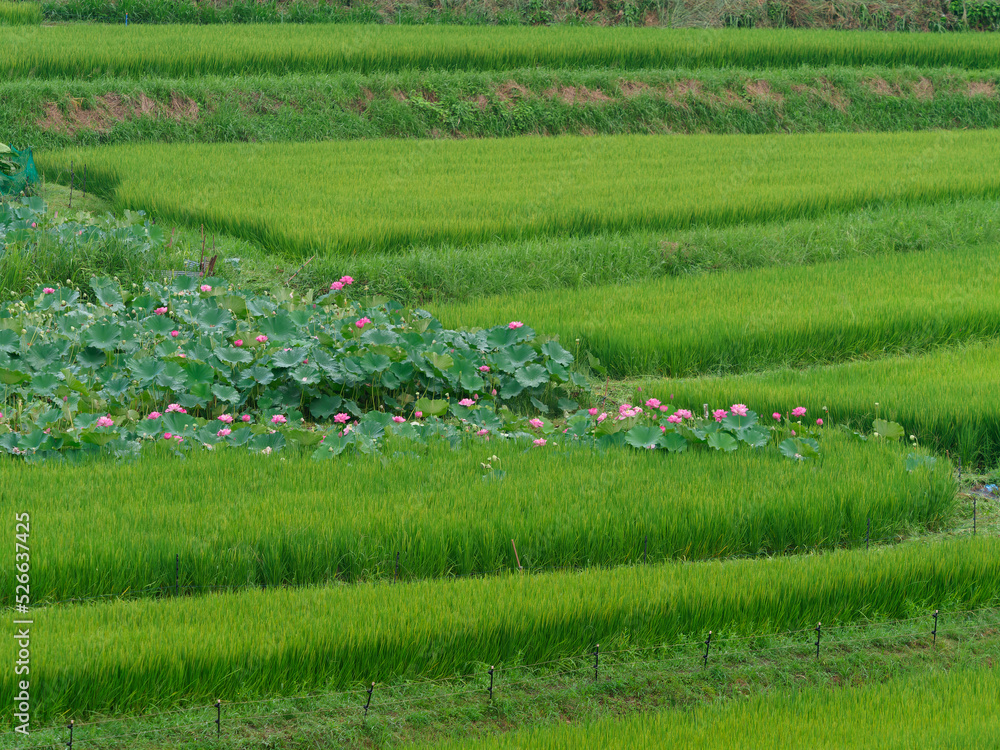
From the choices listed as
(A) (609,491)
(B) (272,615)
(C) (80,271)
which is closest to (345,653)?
(B) (272,615)

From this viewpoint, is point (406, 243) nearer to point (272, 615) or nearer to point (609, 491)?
point (609, 491)

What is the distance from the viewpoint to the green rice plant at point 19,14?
16.9m

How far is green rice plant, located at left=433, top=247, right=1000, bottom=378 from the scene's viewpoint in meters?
7.13

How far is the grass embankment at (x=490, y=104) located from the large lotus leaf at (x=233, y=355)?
334 inches

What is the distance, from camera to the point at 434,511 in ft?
14.6

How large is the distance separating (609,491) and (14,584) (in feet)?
8.16

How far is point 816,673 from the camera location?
12.6 ft

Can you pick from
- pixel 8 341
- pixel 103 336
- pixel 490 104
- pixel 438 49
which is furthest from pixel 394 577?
pixel 438 49

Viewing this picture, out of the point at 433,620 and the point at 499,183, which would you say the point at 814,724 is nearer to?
the point at 433,620

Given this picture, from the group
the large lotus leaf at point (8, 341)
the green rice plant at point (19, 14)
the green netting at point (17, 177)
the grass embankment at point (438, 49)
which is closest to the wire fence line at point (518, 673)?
the large lotus leaf at point (8, 341)

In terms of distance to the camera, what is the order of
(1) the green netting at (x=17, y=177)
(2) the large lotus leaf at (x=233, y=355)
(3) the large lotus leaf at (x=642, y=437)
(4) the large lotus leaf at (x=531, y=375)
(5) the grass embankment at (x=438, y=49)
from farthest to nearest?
(5) the grass embankment at (x=438, y=49), (1) the green netting at (x=17, y=177), (4) the large lotus leaf at (x=531, y=375), (2) the large lotus leaf at (x=233, y=355), (3) the large lotus leaf at (x=642, y=437)

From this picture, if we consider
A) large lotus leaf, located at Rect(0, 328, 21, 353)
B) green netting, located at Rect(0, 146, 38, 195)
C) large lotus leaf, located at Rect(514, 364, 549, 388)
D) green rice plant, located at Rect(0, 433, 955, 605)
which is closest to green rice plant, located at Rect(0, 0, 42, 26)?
green netting, located at Rect(0, 146, 38, 195)

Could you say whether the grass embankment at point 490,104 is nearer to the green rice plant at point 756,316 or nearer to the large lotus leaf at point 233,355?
the green rice plant at point 756,316

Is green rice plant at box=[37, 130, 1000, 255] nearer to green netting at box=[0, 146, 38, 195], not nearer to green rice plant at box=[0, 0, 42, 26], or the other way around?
green netting at box=[0, 146, 38, 195]
